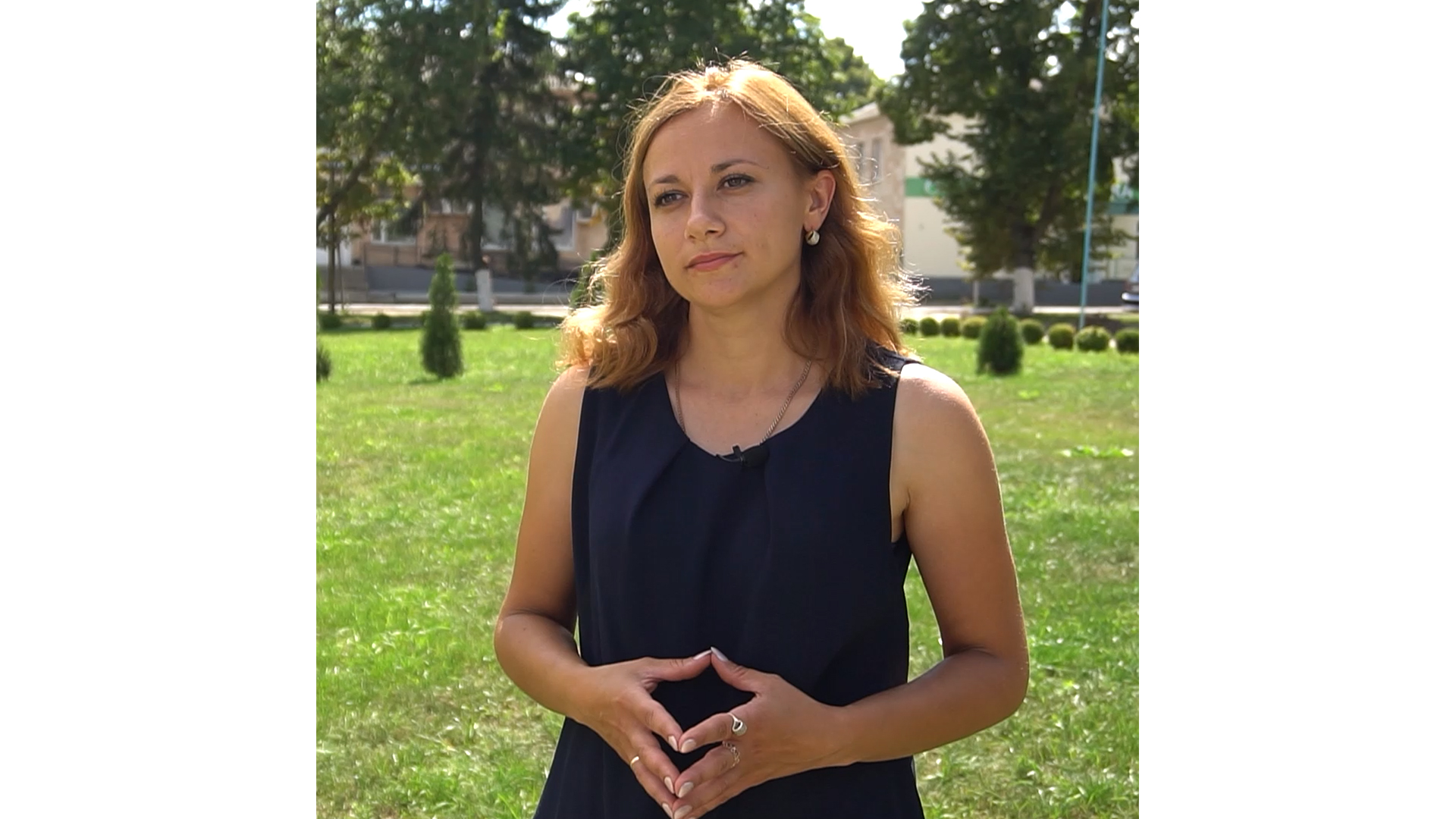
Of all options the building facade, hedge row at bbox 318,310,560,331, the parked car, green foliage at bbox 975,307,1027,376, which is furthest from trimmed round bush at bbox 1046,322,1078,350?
the building facade

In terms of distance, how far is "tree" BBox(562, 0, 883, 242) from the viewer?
89.4 ft

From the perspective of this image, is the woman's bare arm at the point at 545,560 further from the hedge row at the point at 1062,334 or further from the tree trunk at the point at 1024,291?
the tree trunk at the point at 1024,291

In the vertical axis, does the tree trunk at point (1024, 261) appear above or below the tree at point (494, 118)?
below

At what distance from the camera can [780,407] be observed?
1611 millimetres

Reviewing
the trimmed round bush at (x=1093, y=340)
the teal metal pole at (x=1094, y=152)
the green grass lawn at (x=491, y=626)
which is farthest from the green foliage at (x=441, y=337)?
the teal metal pole at (x=1094, y=152)

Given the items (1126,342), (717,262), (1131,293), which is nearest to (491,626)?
(717,262)

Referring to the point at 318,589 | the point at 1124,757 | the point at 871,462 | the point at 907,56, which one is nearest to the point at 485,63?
the point at 907,56

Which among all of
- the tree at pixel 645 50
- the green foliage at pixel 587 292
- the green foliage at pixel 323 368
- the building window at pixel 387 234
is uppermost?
the tree at pixel 645 50

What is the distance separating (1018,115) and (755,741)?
93.7 ft

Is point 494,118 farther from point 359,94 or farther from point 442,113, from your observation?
point 359,94

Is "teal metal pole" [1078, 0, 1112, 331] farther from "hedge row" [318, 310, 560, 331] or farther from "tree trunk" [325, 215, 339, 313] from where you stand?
"tree trunk" [325, 215, 339, 313]

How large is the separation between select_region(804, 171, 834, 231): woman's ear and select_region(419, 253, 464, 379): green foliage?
12.8m

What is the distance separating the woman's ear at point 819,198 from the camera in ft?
5.39

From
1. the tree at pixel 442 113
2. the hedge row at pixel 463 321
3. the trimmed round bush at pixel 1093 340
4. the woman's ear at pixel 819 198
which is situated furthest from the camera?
the tree at pixel 442 113
